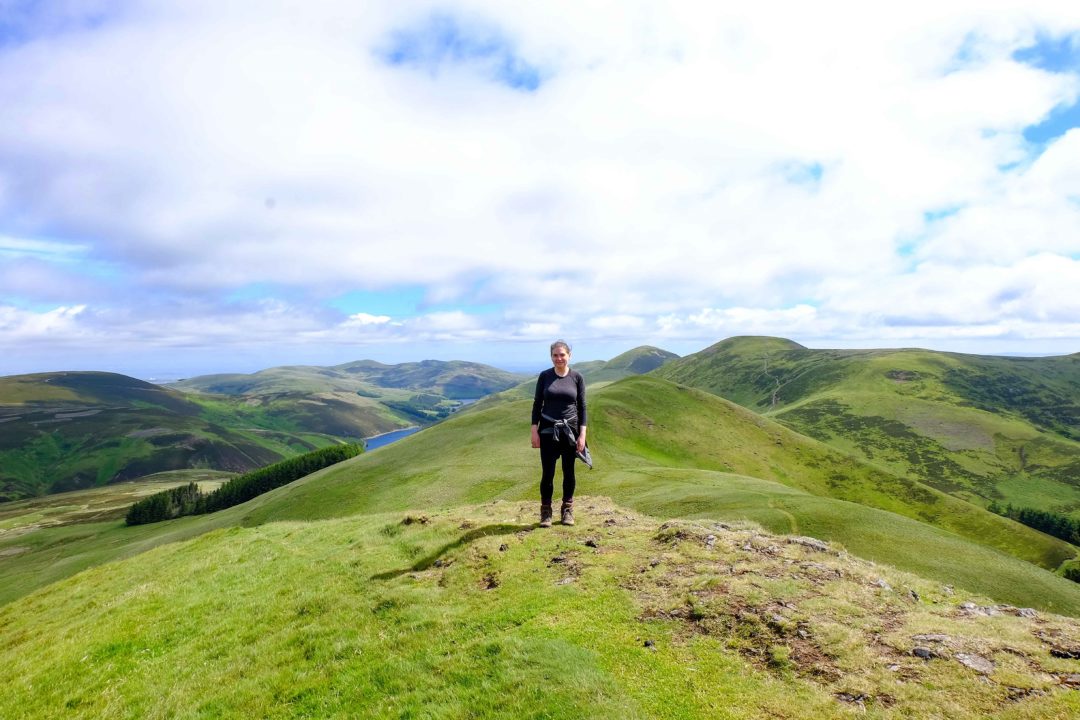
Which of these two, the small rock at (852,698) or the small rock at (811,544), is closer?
the small rock at (852,698)

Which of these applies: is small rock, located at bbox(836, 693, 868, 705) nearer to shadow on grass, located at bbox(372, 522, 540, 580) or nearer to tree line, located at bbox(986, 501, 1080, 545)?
shadow on grass, located at bbox(372, 522, 540, 580)

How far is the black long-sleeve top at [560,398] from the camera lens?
18203mm

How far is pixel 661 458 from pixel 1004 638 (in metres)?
82.7

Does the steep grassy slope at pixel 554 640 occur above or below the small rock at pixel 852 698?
below

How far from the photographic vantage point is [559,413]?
18250mm

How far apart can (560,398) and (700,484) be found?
37444 mm

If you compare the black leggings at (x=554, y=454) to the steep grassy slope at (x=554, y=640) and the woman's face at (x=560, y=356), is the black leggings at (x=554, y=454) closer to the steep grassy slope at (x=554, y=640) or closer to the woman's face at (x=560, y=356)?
the steep grassy slope at (x=554, y=640)

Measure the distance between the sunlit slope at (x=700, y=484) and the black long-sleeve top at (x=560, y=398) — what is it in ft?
72.3

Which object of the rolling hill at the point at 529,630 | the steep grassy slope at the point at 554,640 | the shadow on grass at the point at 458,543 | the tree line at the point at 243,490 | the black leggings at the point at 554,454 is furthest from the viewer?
the tree line at the point at 243,490

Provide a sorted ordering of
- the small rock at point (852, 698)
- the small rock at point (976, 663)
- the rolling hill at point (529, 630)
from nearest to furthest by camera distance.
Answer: the small rock at point (852, 698) < the small rock at point (976, 663) < the rolling hill at point (529, 630)

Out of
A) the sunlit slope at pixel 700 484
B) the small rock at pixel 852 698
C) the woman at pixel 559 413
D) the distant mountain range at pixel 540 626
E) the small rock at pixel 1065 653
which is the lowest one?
the sunlit slope at pixel 700 484

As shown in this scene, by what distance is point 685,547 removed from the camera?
660 inches

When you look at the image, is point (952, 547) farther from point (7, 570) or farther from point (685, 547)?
point (7, 570)

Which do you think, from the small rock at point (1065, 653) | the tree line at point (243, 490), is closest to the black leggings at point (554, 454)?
the small rock at point (1065, 653)
